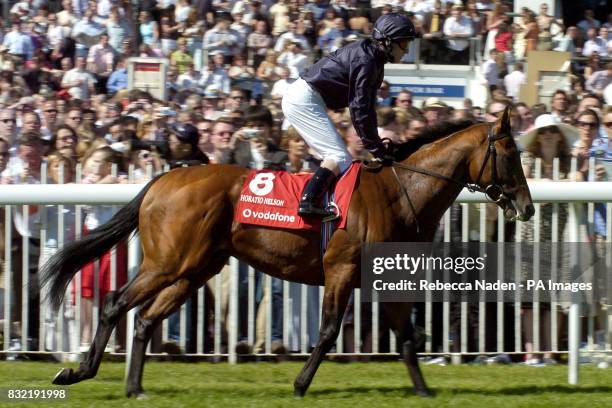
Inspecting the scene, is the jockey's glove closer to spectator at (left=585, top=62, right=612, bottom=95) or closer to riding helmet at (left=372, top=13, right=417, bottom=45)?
riding helmet at (left=372, top=13, right=417, bottom=45)

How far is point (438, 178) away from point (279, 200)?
101 centimetres

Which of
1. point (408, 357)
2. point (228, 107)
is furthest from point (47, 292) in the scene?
point (228, 107)

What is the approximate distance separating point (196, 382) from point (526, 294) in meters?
2.39

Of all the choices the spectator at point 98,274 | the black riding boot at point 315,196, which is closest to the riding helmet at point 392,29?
the black riding boot at point 315,196

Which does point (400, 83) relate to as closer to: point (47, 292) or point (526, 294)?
point (526, 294)

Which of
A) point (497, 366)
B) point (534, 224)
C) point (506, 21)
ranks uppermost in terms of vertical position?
point (506, 21)

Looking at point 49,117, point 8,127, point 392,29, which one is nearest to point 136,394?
point 392,29

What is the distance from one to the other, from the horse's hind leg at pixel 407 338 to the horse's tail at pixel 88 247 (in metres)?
1.71

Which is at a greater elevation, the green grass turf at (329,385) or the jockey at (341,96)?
the jockey at (341,96)

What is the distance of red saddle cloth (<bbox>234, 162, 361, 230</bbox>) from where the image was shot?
696 centimetres

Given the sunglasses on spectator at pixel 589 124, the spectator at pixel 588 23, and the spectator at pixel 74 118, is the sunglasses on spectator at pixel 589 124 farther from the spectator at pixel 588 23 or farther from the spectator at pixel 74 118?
the spectator at pixel 588 23

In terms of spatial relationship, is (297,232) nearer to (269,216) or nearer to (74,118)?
(269,216)

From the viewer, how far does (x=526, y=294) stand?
802 centimetres

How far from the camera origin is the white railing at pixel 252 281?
7.44 meters
